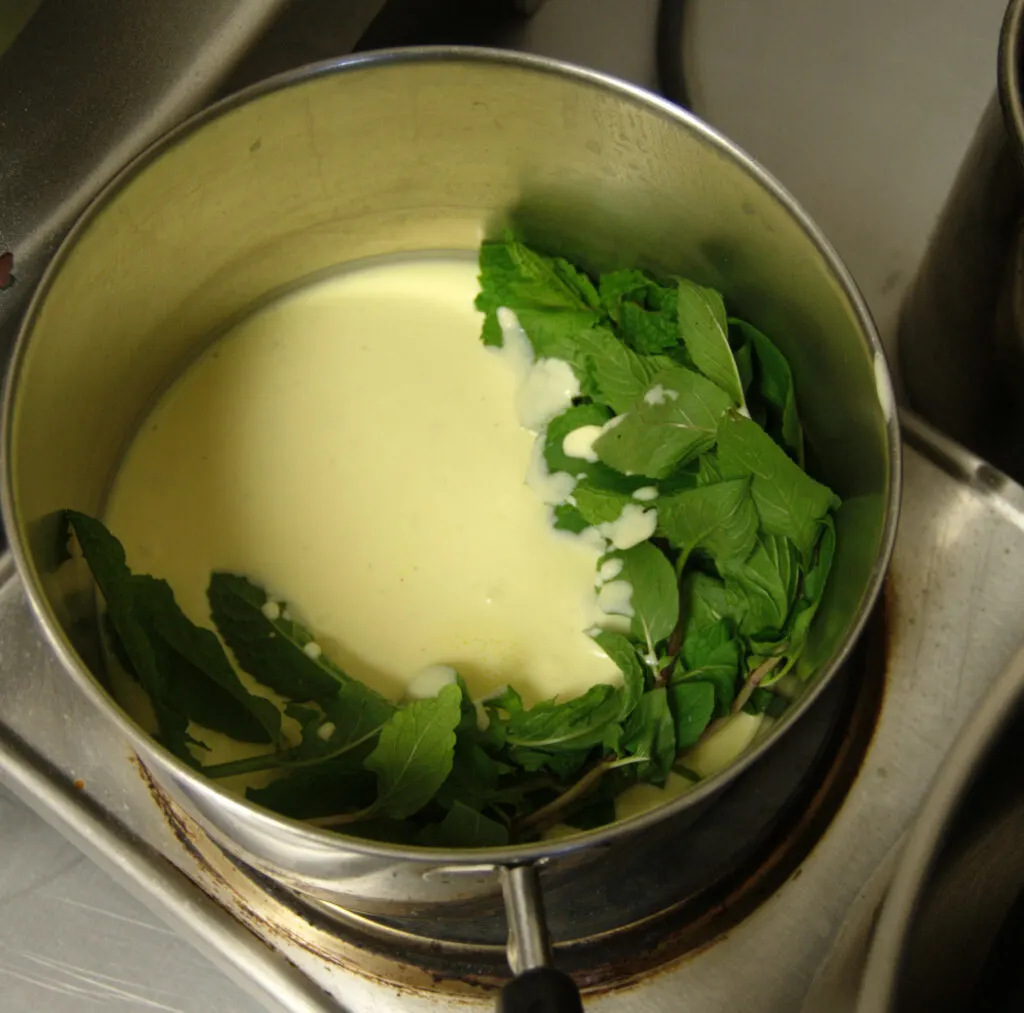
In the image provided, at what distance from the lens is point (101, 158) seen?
1.87 ft

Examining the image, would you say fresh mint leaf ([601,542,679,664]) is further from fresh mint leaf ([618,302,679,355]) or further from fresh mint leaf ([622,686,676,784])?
fresh mint leaf ([618,302,679,355])

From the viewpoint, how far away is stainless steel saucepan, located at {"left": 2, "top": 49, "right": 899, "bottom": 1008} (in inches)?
17.6

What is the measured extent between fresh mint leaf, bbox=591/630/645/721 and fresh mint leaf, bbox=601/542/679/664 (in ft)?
0.04

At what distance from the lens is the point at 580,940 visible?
0.54 m

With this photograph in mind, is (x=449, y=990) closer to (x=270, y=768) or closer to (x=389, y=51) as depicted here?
(x=270, y=768)

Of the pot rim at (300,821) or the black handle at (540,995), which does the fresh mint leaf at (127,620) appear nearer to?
the pot rim at (300,821)

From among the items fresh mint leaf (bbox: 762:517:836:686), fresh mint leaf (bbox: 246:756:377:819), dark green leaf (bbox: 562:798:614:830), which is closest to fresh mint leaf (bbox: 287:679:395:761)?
fresh mint leaf (bbox: 246:756:377:819)

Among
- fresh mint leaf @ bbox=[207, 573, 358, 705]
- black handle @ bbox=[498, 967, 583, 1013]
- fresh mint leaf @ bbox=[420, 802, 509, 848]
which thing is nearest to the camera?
black handle @ bbox=[498, 967, 583, 1013]

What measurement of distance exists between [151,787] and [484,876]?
0.24 m

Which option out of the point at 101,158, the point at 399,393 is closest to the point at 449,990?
the point at 399,393

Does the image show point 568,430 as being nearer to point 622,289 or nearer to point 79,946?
point 622,289

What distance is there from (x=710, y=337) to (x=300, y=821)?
0.35 meters

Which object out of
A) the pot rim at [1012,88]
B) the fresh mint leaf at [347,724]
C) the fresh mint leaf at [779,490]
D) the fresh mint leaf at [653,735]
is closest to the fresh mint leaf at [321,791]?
the fresh mint leaf at [347,724]

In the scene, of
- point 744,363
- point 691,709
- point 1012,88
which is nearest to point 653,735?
point 691,709
